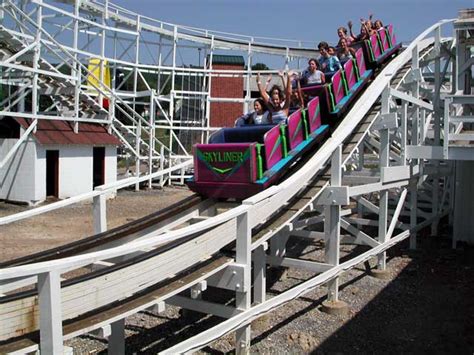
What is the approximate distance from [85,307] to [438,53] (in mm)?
9411

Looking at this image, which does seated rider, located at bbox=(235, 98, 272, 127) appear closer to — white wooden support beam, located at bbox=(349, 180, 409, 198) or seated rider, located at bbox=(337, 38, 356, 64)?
white wooden support beam, located at bbox=(349, 180, 409, 198)

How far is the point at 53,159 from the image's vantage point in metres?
17.1

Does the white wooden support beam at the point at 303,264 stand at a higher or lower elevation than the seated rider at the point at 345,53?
lower

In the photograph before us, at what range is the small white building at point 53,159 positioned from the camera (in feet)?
52.5

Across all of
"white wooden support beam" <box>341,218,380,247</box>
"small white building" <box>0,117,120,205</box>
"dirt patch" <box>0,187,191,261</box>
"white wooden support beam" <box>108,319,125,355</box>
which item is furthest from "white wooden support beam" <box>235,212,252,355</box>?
"small white building" <box>0,117,120,205</box>

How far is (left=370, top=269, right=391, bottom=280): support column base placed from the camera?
28.9 feet

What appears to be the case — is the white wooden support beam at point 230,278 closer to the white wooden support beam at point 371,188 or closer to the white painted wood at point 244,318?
the white painted wood at point 244,318

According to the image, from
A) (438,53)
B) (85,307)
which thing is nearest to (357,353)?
(85,307)

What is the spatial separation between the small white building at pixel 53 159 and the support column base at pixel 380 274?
10.8 meters

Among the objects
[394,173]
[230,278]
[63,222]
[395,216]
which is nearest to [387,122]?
[394,173]

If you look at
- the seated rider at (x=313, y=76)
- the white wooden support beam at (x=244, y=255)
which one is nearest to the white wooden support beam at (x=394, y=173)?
the seated rider at (x=313, y=76)

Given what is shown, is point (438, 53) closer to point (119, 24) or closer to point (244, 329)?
point (244, 329)

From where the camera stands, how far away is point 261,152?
632cm

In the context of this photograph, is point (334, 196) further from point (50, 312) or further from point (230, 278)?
point (50, 312)
